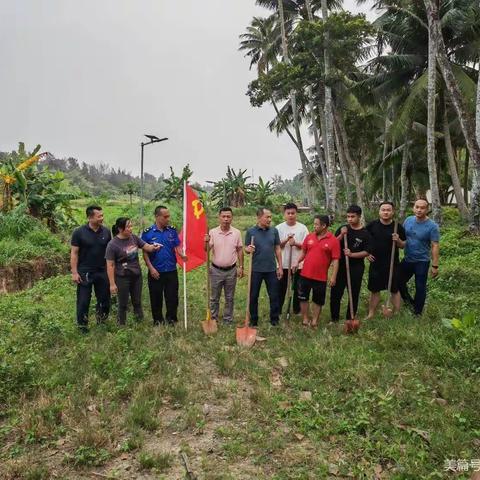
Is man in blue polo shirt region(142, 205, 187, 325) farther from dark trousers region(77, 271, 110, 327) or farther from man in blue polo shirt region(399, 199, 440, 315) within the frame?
man in blue polo shirt region(399, 199, 440, 315)

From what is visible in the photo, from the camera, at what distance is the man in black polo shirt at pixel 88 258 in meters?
5.68

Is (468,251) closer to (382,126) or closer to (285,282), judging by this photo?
(285,282)

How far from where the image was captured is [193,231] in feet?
21.2

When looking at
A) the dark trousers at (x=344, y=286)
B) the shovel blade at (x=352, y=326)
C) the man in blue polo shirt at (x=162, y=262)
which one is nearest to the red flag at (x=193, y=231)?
the man in blue polo shirt at (x=162, y=262)

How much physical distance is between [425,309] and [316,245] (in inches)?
82.0

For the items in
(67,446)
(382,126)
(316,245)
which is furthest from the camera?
(382,126)

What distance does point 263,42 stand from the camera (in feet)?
83.9

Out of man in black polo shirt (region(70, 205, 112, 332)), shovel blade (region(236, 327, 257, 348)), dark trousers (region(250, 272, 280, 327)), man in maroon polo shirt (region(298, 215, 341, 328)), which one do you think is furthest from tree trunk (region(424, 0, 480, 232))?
man in black polo shirt (region(70, 205, 112, 332))

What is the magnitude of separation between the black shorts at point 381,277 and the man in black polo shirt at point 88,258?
3960 millimetres

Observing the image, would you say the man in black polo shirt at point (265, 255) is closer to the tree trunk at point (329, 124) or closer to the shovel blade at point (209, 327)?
the shovel blade at point (209, 327)

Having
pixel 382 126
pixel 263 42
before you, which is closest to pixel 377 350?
pixel 382 126

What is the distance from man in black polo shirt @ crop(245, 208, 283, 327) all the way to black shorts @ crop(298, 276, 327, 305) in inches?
14.3

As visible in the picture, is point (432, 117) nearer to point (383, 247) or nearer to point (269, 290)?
point (383, 247)

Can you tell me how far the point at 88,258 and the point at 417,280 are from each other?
4748 mm
